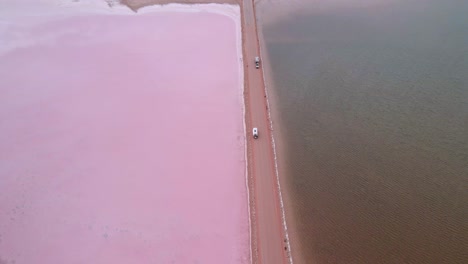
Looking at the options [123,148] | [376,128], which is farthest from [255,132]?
[123,148]

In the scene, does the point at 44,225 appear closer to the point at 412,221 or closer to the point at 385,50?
the point at 412,221

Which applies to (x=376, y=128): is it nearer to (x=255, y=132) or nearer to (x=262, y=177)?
(x=255, y=132)

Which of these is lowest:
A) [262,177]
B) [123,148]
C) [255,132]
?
[262,177]

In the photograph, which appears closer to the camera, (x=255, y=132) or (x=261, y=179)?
(x=261, y=179)

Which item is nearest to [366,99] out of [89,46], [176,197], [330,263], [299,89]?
[299,89]

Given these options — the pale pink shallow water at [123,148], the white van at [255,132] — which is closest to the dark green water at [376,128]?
the white van at [255,132]

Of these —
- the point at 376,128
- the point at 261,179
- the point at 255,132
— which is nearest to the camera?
the point at 261,179

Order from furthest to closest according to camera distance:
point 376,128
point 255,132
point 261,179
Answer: point 376,128 < point 255,132 < point 261,179
